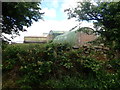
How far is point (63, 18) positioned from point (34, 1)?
60.3 inches

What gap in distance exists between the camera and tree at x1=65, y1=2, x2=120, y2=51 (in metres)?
3.87

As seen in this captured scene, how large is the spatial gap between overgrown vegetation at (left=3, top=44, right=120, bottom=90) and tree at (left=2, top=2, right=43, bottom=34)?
628 millimetres

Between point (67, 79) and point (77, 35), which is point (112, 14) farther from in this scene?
point (67, 79)

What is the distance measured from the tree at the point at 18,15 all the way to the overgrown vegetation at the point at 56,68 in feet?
2.06

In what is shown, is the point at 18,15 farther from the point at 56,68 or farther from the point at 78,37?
the point at 78,37

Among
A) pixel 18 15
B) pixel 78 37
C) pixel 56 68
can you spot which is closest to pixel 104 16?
pixel 78 37

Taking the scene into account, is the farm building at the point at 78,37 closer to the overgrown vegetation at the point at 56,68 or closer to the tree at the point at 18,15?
the overgrown vegetation at the point at 56,68

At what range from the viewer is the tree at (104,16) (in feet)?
12.7

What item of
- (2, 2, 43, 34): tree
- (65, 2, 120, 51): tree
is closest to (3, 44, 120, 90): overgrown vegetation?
(2, 2, 43, 34): tree

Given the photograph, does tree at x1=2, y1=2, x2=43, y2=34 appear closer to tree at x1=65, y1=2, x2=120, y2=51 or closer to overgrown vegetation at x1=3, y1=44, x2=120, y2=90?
overgrown vegetation at x1=3, y1=44, x2=120, y2=90

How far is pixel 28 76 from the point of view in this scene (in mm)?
3232

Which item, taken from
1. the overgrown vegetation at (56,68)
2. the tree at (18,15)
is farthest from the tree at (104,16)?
the tree at (18,15)

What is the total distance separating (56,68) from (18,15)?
75.3 inches

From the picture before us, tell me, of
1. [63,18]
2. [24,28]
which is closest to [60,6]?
[63,18]
